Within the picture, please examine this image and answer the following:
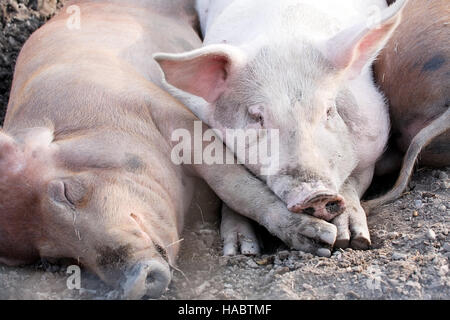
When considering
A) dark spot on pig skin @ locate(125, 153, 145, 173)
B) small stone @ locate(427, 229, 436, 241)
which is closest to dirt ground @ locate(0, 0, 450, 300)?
small stone @ locate(427, 229, 436, 241)

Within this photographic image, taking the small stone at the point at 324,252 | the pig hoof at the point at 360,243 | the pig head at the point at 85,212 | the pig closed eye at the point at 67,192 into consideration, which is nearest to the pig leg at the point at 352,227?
the pig hoof at the point at 360,243

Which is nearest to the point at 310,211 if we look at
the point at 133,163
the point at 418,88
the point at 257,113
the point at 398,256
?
the point at 398,256

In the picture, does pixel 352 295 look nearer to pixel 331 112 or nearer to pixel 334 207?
pixel 334 207

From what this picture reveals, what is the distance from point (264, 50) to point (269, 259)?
0.93 m

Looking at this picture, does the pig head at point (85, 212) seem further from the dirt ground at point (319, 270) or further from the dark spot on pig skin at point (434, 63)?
the dark spot on pig skin at point (434, 63)

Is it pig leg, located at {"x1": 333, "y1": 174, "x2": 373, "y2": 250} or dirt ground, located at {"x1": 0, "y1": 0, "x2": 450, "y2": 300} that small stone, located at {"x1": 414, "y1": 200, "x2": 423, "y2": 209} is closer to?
dirt ground, located at {"x1": 0, "y1": 0, "x2": 450, "y2": 300}

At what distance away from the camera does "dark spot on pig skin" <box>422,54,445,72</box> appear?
3356 mm

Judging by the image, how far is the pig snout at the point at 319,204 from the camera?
2635 millimetres

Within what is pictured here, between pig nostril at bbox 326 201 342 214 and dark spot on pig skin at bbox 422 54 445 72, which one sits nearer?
pig nostril at bbox 326 201 342 214

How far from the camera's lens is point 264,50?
10.1 ft

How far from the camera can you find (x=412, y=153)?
329 centimetres

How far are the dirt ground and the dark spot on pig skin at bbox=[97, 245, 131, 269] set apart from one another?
99 millimetres

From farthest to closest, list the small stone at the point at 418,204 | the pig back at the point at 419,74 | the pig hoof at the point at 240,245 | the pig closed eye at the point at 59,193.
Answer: the pig back at the point at 419,74 → the small stone at the point at 418,204 → the pig hoof at the point at 240,245 → the pig closed eye at the point at 59,193
